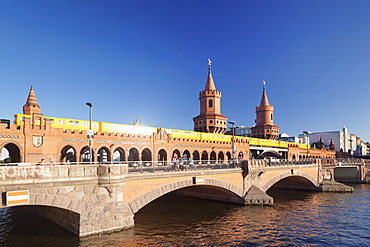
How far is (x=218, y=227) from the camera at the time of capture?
81.9ft

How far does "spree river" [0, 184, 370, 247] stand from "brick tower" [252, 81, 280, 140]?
59.6m

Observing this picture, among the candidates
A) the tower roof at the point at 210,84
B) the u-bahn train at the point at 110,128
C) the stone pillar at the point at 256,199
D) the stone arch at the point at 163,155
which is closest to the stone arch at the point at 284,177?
the stone pillar at the point at 256,199

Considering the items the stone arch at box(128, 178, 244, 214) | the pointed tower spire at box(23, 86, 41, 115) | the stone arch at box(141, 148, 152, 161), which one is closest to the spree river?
the stone arch at box(128, 178, 244, 214)

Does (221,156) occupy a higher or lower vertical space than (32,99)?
lower

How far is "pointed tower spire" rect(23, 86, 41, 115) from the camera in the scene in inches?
1479

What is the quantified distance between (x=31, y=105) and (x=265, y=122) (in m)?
78.3

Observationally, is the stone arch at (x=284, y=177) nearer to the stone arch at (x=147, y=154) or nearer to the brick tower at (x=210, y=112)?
the stone arch at (x=147, y=154)

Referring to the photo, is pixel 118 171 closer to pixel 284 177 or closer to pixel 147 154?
pixel 147 154

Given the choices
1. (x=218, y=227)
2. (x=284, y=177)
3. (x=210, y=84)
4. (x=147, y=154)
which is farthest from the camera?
(x=210, y=84)

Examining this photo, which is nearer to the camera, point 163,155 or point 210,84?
point 163,155

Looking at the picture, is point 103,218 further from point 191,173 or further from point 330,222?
point 330,222

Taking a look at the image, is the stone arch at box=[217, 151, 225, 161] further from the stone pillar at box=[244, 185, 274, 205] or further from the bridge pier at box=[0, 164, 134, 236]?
the bridge pier at box=[0, 164, 134, 236]

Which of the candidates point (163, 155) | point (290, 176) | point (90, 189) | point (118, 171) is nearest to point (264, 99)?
point (290, 176)

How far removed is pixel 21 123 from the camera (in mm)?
32031
